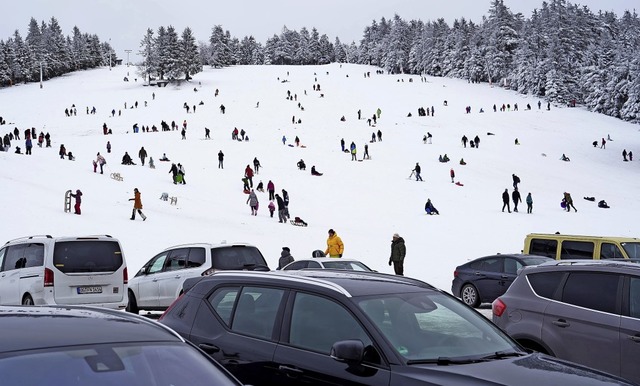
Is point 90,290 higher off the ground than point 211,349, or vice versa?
point 211,349

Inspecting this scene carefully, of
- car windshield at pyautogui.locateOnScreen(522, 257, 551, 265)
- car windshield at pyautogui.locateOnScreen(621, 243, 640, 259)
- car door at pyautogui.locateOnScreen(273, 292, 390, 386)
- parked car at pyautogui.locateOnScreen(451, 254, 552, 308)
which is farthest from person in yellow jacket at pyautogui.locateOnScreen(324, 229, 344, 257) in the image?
car door at pyautogui.locateOnScreen(273, 292, 390, 386)

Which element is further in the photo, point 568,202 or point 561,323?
point 568,202

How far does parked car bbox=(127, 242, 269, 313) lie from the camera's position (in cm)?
1391

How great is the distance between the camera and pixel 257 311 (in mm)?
5762

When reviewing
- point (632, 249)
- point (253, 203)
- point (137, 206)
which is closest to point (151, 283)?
point (632, 249)

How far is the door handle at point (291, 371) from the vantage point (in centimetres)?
516

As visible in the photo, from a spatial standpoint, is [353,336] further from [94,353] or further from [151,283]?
[151,283]

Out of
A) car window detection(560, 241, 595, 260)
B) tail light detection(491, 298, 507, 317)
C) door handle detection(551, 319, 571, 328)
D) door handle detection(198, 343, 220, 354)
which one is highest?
door handle detection(198, 343, 220, 354)

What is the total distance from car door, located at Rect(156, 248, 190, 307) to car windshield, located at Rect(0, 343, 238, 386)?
10.5 metres

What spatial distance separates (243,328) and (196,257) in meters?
8.49

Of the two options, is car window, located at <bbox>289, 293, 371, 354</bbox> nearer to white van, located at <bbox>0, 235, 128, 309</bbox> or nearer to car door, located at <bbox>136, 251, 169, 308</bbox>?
white van, located at <bbox>0, 235, 128, 309</bbox>

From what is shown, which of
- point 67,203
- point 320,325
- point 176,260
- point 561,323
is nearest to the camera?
point 320,325

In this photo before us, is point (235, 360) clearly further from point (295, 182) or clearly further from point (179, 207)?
point (295, 182)

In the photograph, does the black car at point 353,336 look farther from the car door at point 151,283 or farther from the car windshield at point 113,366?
the car door at point 151,283
